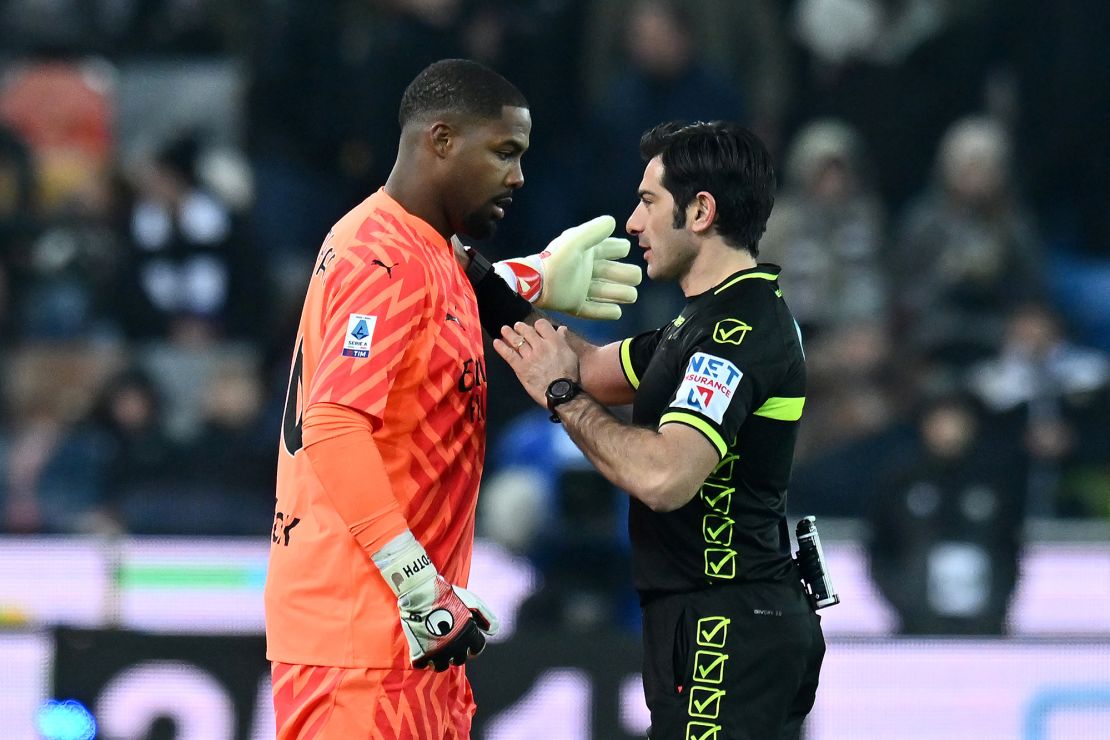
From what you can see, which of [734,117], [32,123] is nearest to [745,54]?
[734,117]

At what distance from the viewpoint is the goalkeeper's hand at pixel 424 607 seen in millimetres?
3518

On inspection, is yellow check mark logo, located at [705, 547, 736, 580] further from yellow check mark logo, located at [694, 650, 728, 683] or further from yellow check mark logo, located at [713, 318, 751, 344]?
yellow check mark logo, located at [713, 318, 751, 344]

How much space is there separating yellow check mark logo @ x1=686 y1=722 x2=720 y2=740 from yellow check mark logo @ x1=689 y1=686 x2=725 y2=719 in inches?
0.7

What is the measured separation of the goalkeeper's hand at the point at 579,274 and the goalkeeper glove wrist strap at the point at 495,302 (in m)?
0.17

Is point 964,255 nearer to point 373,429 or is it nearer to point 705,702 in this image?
point 705,702

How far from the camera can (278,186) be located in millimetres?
10047

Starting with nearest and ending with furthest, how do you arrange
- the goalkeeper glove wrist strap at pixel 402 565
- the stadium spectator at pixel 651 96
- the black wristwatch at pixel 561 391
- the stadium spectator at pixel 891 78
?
the goalkeeper glove wrist strap at pixel 402 565
the black wristwatch at pixel 561 391
the stadium spectator at pixel 651 96
the stadium spectator at pixel 891 78

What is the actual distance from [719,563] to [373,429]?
895 mm

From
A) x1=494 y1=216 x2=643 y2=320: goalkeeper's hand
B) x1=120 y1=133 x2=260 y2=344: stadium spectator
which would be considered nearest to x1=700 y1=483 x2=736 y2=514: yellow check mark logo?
x1=494 y1=216 x2=643 y2=320: goalkeeper's hand

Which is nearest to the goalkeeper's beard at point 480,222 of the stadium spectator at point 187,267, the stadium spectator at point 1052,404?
the stadium spectator at point 1052,404

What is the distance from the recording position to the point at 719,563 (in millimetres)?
3811

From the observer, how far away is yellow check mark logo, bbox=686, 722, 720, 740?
3756 millimetres

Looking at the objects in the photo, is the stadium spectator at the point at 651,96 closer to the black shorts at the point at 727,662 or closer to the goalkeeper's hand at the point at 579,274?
the goalkeeper's hand at the point at 579,274

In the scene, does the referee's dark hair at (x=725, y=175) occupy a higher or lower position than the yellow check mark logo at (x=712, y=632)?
higher
